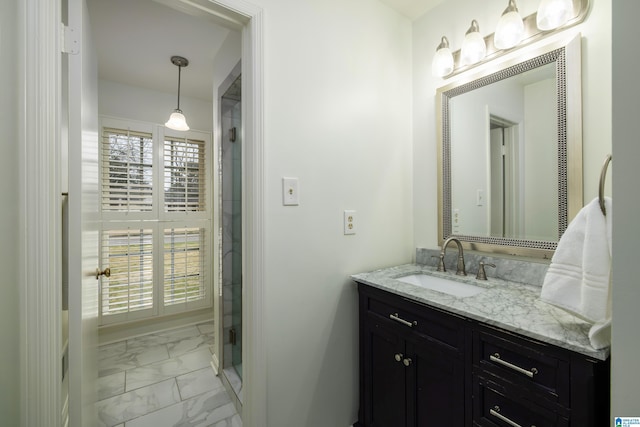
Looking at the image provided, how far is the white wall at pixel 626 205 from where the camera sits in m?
0.53

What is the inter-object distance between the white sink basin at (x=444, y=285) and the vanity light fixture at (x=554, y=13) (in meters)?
1.21

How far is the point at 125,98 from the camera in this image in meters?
2.77

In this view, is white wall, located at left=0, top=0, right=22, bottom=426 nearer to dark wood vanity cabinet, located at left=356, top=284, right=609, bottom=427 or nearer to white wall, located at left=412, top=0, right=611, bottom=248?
dark wood vanity cabinet, located at left=356, top=284, right=609, bottom=427

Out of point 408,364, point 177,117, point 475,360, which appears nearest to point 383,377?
point 408,364

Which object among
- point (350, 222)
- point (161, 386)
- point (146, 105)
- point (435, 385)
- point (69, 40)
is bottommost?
point (161, 386)

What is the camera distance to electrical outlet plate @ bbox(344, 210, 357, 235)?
1.50 metres

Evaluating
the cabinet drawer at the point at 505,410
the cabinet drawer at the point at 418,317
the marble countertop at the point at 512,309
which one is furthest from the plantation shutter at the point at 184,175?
the cabinet drawer at the point at 505,410

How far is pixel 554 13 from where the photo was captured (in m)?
1.15

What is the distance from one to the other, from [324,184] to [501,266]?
1010mm

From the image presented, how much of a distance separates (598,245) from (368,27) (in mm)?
1541

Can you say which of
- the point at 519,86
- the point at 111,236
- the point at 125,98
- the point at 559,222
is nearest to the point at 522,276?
the point at 559,222

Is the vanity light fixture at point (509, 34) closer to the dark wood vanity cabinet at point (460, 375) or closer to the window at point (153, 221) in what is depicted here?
the dark wood vanity cabinet at point (460, 375)

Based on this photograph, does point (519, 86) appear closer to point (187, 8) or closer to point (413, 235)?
point (413, 235)

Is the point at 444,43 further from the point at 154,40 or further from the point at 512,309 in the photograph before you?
the point at 154,40
